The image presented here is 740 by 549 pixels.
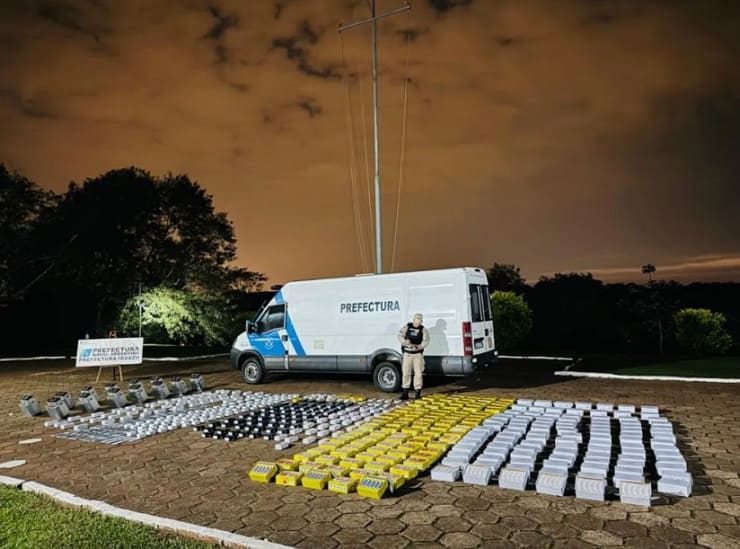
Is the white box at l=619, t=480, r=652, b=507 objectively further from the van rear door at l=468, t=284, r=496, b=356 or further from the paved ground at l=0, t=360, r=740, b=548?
the van rear door at l=468, t=284, r=496, b=356

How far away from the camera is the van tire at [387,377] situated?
430 inches

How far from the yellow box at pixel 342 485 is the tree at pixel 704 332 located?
60.7 ft

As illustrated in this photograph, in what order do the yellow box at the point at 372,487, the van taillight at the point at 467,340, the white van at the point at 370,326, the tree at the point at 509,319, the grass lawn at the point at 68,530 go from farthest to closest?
the tree at the point at 509,319 → the white van at the point at 370,326 → the van taillight at the point at 467,340 → the yellow box at the point at 372,487 → the grass lawn at the point at 68,530

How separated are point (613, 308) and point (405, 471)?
34915 millimetres

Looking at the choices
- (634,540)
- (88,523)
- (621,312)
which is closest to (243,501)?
(88,523)

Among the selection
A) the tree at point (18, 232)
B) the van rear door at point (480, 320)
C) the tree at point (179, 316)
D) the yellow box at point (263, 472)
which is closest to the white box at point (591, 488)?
the yellow box at point (263, 472)

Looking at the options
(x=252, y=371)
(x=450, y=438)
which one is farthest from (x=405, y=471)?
(x=252, y=371)

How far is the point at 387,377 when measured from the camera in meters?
11.1

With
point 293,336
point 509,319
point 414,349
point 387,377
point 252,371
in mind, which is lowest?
point 387,377

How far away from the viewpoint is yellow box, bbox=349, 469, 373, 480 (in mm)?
5131

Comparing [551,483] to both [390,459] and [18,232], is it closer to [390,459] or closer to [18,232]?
[390,459]

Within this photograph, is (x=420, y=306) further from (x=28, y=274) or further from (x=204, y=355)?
(x=28, y=274)

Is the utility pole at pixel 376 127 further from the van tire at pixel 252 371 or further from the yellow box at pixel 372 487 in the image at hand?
the yellow box at pixel 372 487

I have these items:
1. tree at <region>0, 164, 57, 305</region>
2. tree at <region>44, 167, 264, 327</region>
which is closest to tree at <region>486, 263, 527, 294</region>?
tree at <region>44, 167, 264, 327</region>
